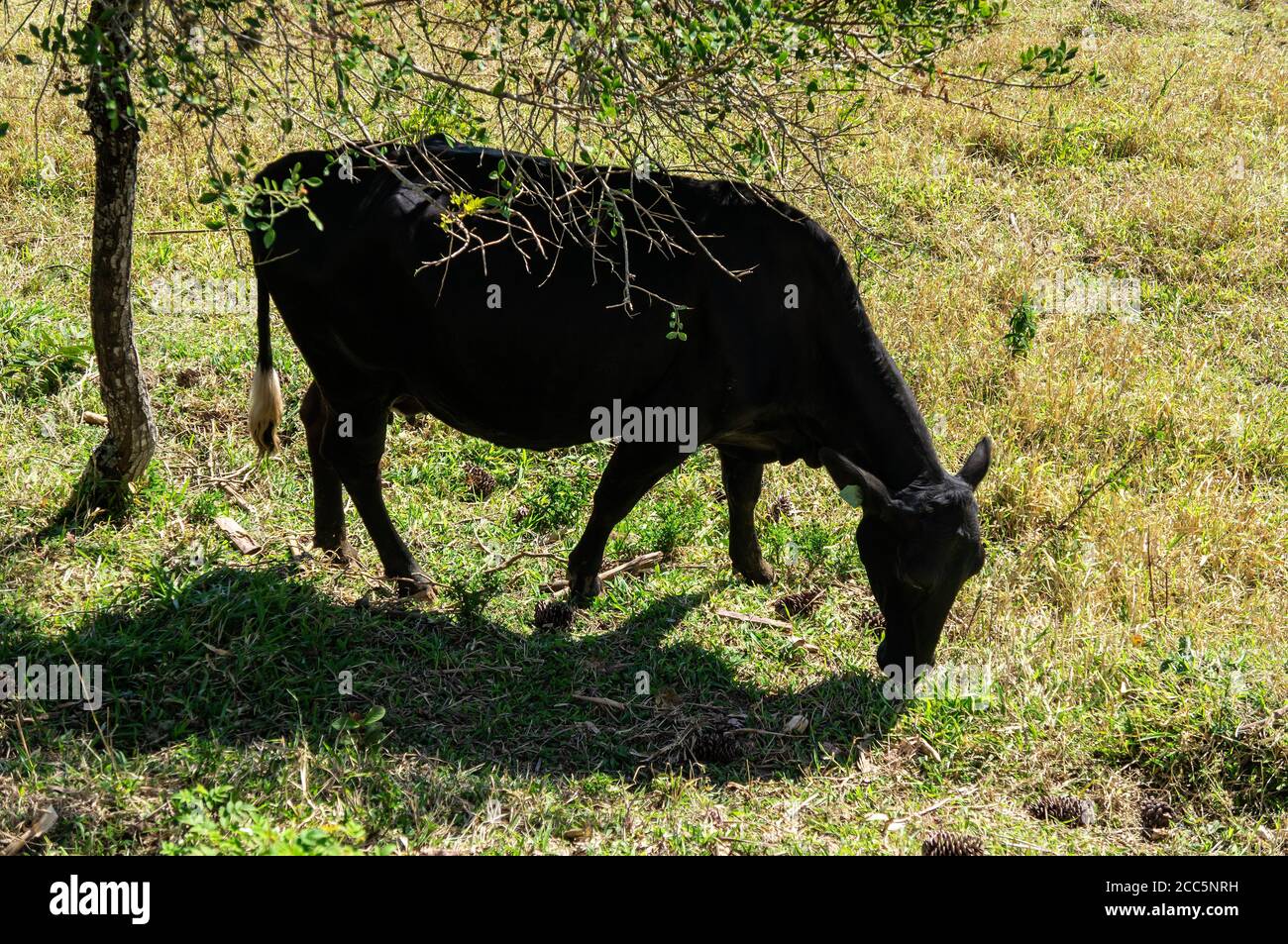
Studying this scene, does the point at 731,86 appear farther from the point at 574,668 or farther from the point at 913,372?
the point at 913,372

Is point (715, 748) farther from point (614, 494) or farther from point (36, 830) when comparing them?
point (36, 830)

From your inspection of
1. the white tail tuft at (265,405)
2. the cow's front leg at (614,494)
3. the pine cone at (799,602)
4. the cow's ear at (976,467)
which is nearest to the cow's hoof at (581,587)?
the cow's front leg at (614,494)

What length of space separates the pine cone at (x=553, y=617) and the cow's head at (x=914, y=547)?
4.86ft

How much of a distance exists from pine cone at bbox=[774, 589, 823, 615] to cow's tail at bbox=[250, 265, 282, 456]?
9.07 feet

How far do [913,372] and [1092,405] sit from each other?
1.15m

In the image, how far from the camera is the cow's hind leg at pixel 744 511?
6.42 meters

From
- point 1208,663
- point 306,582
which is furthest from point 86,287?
point 1208,663

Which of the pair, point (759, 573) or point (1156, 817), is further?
point (759, 573)

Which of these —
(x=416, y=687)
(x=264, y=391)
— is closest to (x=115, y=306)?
(x=264, y=391)

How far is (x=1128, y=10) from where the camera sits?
14.3 metres

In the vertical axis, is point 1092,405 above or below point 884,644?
above

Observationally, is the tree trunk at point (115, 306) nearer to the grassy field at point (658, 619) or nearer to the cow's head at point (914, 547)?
the grassy field at point (658, 619)

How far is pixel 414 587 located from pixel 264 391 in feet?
4.15

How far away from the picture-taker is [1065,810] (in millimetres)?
4984
